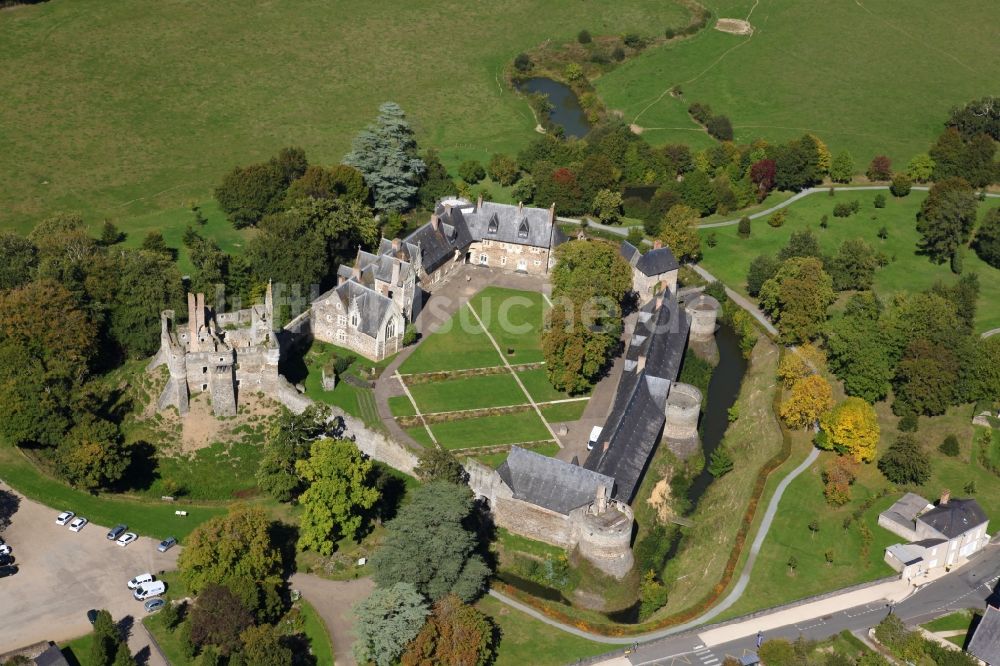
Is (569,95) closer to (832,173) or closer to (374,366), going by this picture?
(832,173)

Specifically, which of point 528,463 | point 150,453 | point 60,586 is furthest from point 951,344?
point 60,586

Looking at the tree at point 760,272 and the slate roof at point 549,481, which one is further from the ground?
the slate roof at point 549,481

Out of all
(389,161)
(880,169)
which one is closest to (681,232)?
(389,161)

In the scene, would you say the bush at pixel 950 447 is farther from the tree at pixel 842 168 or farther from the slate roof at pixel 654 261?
the tree at pixel 842 168

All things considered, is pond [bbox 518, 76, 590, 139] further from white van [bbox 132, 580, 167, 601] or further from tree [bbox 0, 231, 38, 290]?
white van [bbox 132, 580, 167, 601]

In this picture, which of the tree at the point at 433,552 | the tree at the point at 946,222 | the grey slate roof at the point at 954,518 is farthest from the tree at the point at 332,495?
the tree at the point at 946,222

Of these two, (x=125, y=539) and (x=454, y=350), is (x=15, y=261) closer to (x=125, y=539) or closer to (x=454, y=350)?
(x=125, y=539)
